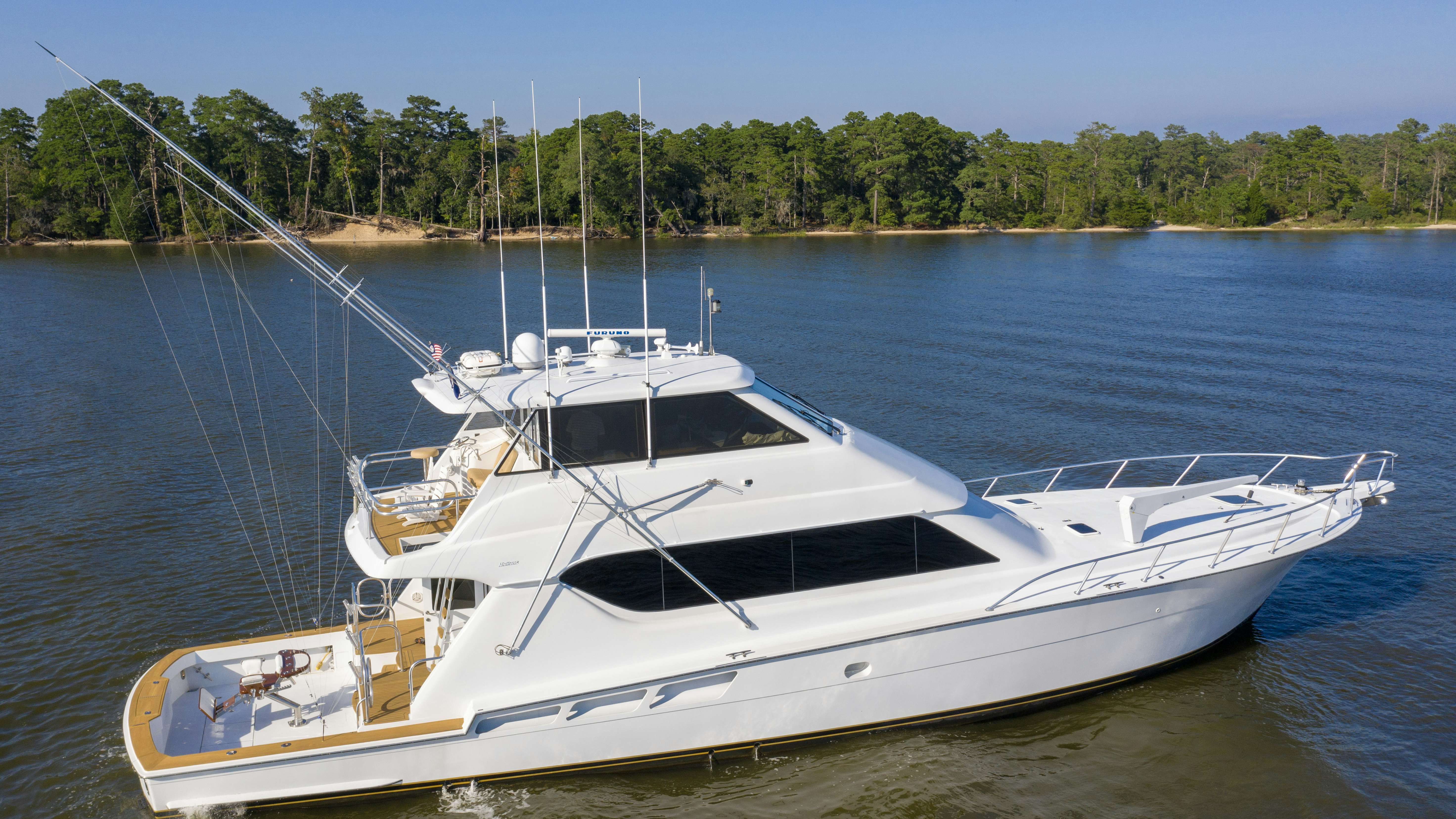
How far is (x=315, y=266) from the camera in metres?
7.43

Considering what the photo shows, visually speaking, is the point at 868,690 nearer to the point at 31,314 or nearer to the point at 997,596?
the point at 997,596

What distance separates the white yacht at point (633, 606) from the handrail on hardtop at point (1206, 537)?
46 millimetres

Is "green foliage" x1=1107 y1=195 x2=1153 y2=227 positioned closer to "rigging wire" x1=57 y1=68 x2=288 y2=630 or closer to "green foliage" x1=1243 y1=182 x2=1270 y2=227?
"green foliage" x1=1243 y1=182 x2=1270 y2=227

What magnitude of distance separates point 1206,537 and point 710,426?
18.3ft

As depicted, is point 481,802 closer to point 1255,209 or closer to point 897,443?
point 897,443

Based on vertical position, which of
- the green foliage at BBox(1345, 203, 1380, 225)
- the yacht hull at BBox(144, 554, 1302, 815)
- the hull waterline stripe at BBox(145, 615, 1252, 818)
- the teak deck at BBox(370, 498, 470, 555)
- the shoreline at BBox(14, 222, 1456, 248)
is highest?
the green foliage at BBox(1345, 203, 1380, 225)

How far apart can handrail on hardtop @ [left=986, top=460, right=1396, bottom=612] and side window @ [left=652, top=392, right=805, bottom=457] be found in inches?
99.8

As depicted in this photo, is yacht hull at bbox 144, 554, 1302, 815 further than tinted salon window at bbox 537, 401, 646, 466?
No

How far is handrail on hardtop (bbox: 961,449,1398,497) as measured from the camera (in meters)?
10.2

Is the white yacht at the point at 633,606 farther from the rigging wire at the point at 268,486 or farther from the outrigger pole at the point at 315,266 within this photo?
the rigging wire at the point at 268,486

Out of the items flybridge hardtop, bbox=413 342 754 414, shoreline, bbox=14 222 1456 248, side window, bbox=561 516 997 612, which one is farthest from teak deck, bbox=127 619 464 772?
shoreline, bbox=14 222 1456 248

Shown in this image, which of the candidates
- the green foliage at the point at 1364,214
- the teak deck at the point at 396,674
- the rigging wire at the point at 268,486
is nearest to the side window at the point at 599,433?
the teak deck at the point at 396,674

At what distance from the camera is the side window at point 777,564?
7414mm

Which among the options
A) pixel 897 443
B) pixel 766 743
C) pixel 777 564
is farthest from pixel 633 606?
pixel 897 443
